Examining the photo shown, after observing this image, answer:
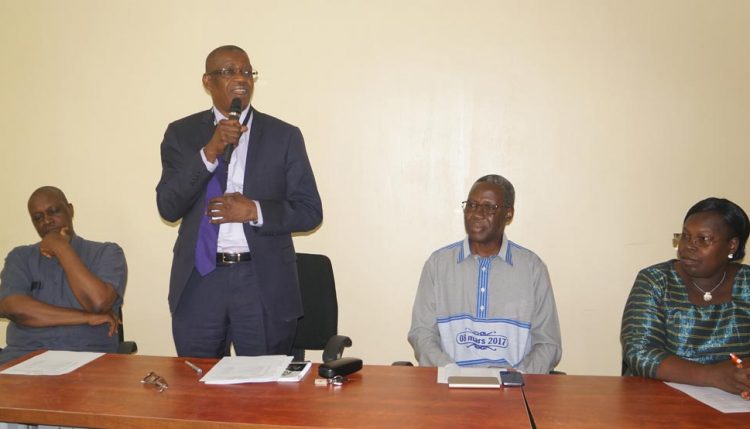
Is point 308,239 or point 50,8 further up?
point 50,8

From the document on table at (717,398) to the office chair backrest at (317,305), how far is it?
154 cm

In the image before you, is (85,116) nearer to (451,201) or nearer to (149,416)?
(451,201)

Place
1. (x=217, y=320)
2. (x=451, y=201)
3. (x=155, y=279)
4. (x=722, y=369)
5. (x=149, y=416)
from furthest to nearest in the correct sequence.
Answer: (x=155, y=279), (x=451, y=201), (x=217, y=320), (x=722, y=369), (x=149, y=416)

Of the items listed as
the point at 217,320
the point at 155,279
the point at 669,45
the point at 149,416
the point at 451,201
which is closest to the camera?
the point at 149,416

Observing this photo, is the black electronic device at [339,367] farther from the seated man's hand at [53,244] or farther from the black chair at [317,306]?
the seated man's hand at [53,244]

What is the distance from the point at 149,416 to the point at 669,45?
10.5ft

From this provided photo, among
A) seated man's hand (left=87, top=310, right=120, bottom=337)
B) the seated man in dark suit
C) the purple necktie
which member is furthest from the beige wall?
the purple necktie

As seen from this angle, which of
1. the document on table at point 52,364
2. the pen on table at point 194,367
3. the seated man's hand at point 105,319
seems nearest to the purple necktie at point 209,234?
the pen on table at point 194,367

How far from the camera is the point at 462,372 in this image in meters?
2.29

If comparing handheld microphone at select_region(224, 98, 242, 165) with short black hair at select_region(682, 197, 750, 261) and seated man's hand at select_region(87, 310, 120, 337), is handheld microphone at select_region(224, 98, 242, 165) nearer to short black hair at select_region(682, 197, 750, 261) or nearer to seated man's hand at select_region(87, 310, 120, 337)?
seated man's hand at select_region(87, 310, 120, 337)

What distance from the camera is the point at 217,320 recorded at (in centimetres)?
269

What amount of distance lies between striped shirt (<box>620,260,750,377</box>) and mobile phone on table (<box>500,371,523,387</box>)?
0.47m

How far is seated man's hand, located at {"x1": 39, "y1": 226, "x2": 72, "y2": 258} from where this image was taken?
330 centimetres

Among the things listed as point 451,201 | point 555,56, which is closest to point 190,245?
point 451,201
